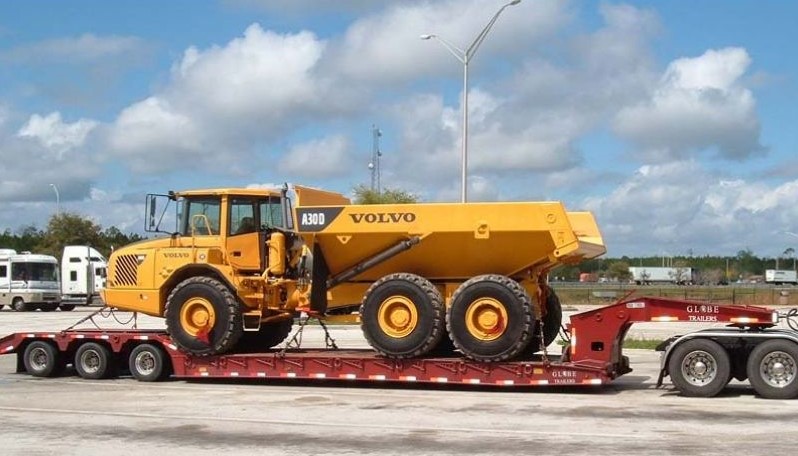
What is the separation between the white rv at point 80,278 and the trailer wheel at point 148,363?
36213 millimetres

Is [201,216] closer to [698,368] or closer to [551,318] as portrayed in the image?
[551,318]

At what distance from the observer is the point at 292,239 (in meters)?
17.3

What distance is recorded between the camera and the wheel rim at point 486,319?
15320 mm

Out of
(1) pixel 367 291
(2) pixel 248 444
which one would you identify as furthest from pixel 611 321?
(2) pixel 248 444

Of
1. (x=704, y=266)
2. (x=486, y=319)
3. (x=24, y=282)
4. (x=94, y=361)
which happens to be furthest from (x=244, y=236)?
(x=704, y=266)

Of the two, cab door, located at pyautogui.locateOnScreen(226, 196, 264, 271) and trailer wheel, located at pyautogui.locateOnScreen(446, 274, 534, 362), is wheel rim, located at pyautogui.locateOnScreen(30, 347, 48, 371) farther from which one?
trailer wheel, located at pyautogui.locateOnScreen(446, 274, 534, 362)

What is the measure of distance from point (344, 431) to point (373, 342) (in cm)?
402

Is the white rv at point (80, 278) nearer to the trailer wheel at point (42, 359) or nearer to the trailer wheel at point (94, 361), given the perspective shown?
the trailer wheel at point (42, 359)

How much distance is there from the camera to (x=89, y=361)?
58.4ft

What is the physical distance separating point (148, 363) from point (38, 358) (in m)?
2.32

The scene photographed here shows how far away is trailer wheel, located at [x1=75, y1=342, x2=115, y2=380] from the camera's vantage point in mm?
17656

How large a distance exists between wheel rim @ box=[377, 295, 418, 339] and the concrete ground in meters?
0.98

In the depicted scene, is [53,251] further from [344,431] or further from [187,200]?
[344,431]

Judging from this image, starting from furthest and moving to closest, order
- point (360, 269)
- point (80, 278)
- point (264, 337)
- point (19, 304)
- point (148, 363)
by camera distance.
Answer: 1. point (80, 278)
2. point (19, 304)
3. point (264, 337)
4. point (148, 363)
5. point (360, 269)
